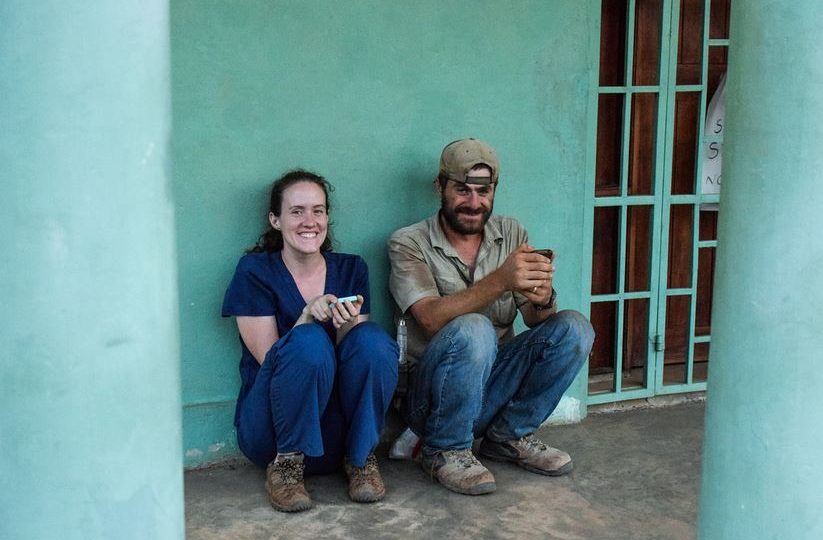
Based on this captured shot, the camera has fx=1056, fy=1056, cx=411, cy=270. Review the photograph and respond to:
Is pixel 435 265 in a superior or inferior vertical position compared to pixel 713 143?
inferior

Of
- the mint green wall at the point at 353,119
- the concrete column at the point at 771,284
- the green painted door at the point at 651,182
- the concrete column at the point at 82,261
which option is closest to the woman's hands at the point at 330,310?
the mint green wall at the point at 353,119

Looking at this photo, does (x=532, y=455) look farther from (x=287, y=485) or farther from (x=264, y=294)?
(x=264, y=294)

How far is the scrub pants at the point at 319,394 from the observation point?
342 cm

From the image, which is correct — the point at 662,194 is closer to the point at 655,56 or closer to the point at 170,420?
the point at 655,56

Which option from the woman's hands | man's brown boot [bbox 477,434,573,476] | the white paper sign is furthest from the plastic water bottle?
the white paper sign

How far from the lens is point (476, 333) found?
3607mm

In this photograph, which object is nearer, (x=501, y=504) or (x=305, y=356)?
(x=305, y=356)

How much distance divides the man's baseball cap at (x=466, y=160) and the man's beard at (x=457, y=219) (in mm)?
109

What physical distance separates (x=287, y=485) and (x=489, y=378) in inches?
34.1

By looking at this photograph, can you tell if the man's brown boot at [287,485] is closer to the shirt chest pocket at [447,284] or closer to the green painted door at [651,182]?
the shirt chest pocket at [447,284]

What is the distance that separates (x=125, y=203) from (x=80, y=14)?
0.27 m

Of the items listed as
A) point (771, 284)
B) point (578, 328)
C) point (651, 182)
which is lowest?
point (578, 328)

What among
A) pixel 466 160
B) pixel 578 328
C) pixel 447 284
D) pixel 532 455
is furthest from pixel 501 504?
pixel 466 160

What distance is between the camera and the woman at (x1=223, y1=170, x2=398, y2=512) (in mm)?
3457
